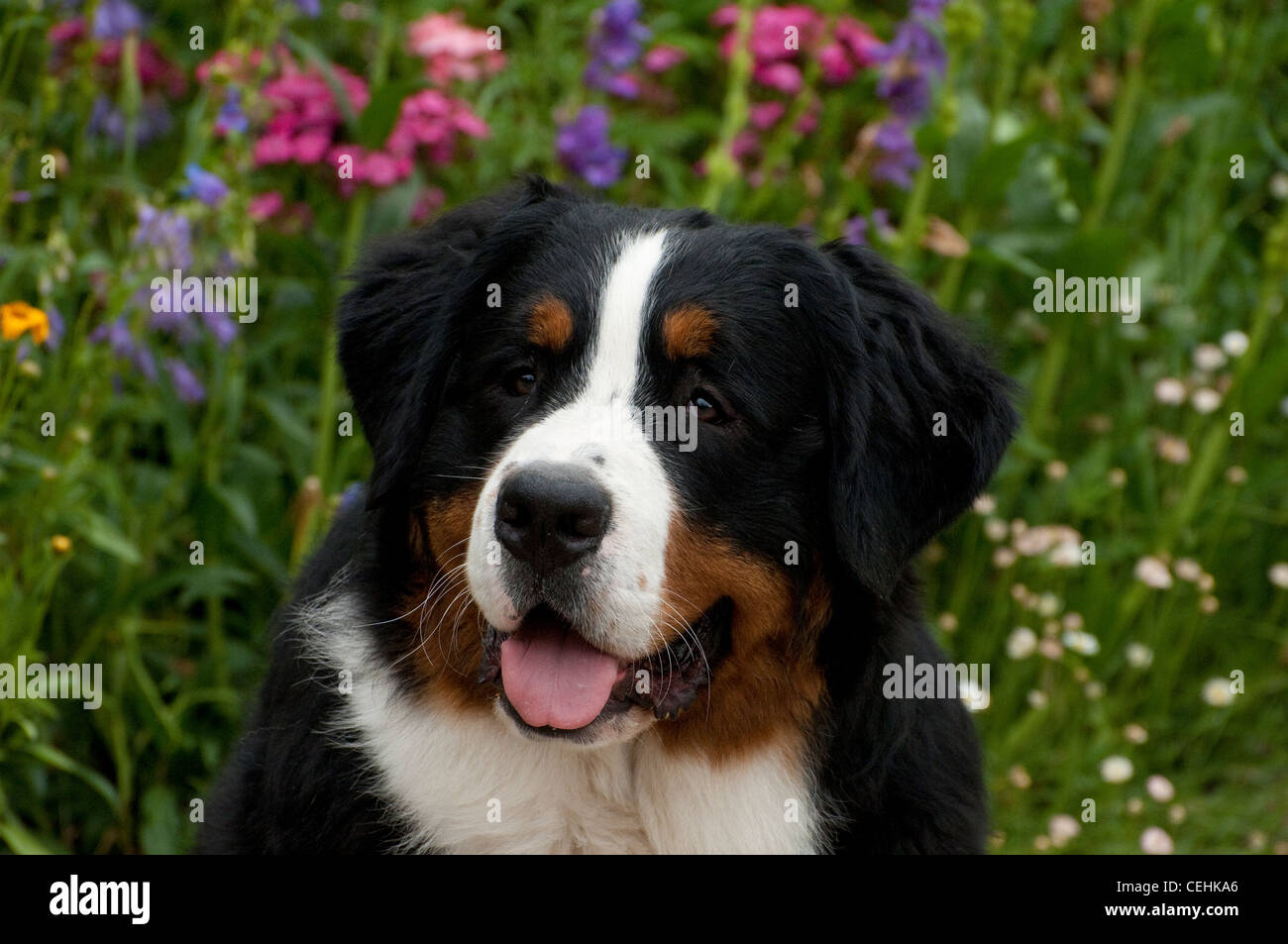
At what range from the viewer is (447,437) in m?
3.28

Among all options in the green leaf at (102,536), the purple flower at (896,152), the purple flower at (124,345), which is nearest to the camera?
the green leaf at (102,536)

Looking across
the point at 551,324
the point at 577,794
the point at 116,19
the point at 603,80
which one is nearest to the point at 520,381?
the point at 551,324

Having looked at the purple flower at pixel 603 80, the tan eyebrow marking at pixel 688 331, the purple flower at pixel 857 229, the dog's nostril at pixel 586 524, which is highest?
the purple flower at pixel 603 80

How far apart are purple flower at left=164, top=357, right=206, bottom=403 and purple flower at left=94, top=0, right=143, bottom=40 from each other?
121cm

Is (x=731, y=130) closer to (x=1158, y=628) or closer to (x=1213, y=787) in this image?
(x=1158, y=628)

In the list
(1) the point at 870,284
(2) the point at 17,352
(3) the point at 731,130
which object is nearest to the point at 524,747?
(1) the point at 870,284

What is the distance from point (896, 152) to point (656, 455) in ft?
9.27

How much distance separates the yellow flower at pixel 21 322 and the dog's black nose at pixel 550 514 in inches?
52.1

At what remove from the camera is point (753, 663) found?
316 centimetres

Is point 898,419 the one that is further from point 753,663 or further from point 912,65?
point 912,65

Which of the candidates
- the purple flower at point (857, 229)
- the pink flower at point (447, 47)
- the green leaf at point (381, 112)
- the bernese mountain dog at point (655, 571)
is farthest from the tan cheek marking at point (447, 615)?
the purple flower at point (857, 229)

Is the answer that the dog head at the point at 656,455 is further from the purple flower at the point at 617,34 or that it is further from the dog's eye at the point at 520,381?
the purple flower at the point at 617,34

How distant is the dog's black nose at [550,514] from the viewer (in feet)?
9.21

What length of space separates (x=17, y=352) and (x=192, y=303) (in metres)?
0.78
